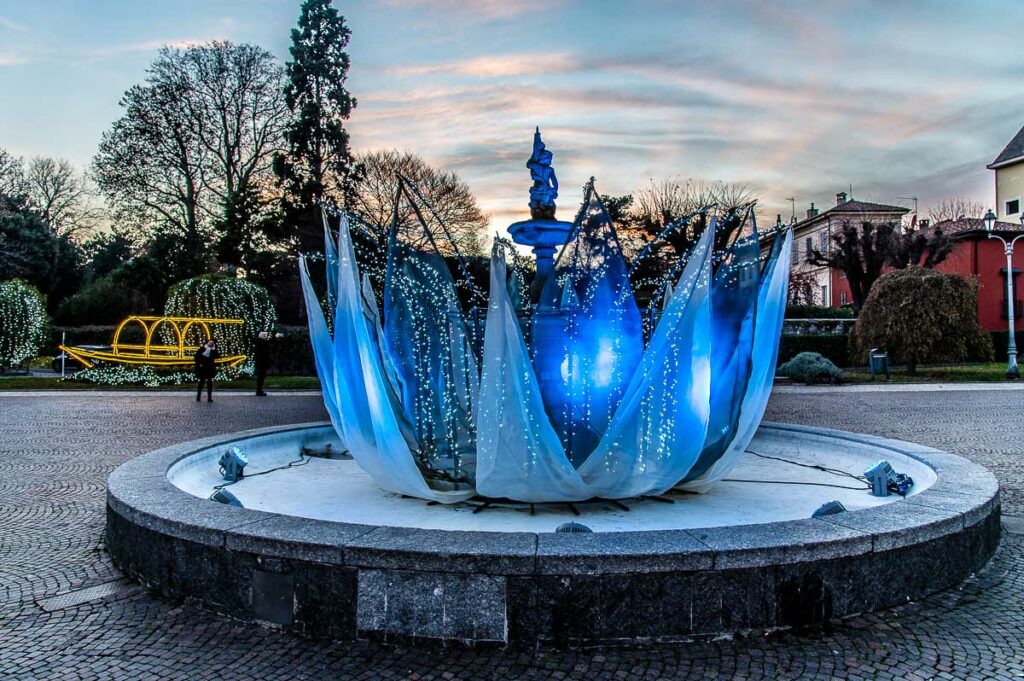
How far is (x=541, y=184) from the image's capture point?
7.13 m

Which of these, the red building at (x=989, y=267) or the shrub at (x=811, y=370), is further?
the red building at (x=989, y=267)

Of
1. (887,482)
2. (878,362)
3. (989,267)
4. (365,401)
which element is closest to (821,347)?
(878,362)

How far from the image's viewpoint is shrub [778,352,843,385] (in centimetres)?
2414

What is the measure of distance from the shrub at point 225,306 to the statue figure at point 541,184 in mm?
23341

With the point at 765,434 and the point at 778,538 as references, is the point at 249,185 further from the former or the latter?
the point at 778,538

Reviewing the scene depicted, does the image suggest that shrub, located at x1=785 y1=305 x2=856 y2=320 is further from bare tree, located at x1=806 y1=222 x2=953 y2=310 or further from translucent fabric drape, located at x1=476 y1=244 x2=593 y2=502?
translucent fabric drape, located at x1=476 y1=244 x2=593 y2=502

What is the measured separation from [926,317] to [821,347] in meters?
5.36

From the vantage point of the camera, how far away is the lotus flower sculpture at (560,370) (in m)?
4.62

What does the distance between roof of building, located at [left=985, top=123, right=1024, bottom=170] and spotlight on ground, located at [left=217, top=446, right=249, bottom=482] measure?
207 feet

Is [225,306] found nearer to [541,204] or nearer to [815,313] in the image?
[541,204]

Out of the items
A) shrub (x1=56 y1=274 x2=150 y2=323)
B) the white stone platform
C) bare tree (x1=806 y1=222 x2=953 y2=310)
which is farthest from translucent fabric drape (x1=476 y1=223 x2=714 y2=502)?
shrub (x1=56 y1=274 x2=150 y2=323)

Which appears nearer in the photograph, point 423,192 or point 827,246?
point 423,192

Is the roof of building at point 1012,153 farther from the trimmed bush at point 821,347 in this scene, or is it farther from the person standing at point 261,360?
the person standing at point 261,360

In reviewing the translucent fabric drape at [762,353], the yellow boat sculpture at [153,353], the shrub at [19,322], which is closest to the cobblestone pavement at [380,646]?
the translucent fabric drape at [762,353]
